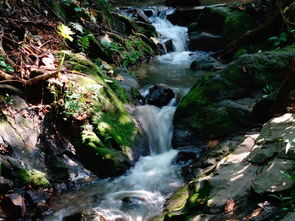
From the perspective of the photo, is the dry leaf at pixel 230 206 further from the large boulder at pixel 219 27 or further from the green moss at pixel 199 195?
the large boulder at pixel 219 27

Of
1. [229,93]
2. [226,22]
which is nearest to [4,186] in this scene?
[229,93]

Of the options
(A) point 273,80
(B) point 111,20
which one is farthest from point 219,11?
(A) point 273,80

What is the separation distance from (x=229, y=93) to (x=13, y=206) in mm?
5064

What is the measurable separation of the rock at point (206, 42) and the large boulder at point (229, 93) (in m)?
6.87

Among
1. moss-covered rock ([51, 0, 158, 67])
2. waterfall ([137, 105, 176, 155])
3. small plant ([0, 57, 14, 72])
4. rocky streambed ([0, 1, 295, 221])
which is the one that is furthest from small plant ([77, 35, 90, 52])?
small plant ([0, 57, 14, 72])

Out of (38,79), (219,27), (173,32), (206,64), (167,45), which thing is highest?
(173,32)

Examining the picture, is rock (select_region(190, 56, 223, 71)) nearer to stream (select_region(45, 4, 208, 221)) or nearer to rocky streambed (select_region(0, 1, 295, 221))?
stream (select_region(45, 4, 208, 221))

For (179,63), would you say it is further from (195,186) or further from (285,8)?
(195,186)

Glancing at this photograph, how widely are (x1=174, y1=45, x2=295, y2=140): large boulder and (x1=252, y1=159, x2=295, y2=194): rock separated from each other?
11.2ft

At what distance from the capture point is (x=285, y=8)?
10.4 metres

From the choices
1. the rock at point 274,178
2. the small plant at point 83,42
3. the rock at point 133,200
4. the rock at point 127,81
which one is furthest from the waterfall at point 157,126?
the rock at point 274,178

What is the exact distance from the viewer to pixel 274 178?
141 inches

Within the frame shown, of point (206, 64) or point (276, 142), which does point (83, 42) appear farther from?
point (276, 142)

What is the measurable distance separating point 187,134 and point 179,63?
604 cm
